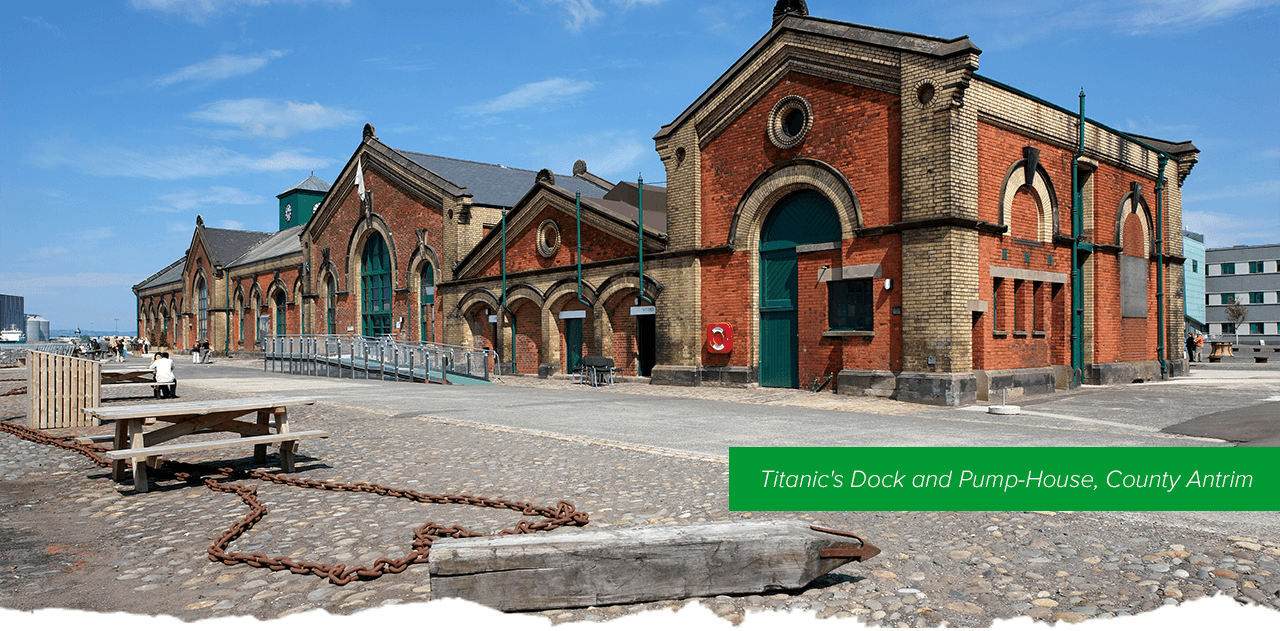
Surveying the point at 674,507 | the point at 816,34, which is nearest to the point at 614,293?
the point at 816,34

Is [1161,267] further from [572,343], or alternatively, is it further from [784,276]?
[572,343]

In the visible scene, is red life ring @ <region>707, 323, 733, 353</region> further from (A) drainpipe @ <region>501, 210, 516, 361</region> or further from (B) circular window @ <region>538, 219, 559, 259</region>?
(A) drainpipe @ <region>501, 210, 516, 361</region>

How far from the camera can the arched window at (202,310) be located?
5256 centimetres

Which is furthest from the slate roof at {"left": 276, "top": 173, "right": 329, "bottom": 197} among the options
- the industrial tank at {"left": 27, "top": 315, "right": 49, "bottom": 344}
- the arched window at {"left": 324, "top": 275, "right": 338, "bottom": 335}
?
the industrial tank at {"left": 27, "top": 315, "right": 49, "bottom": 344}

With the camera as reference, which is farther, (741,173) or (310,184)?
(310,184)

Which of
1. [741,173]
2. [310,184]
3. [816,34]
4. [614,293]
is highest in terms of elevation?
[310,184]

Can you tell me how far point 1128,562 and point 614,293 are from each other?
18.5 m

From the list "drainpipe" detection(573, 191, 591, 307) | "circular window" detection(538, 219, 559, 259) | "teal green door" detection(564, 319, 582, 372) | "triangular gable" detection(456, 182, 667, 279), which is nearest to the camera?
"triangular gable" detection(456, 182, 667, 279)

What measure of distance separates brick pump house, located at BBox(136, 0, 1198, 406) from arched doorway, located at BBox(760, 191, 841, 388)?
50mm

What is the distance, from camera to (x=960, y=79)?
15.1 meters

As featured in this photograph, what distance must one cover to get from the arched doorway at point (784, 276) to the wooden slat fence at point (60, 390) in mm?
13202

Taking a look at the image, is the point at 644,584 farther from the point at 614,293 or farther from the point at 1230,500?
the point at 614,293

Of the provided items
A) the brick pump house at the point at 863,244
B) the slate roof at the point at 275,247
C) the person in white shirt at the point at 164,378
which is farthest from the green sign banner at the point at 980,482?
the slate roof at the point at 275,247

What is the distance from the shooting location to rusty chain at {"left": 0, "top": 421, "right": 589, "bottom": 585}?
4238mm
